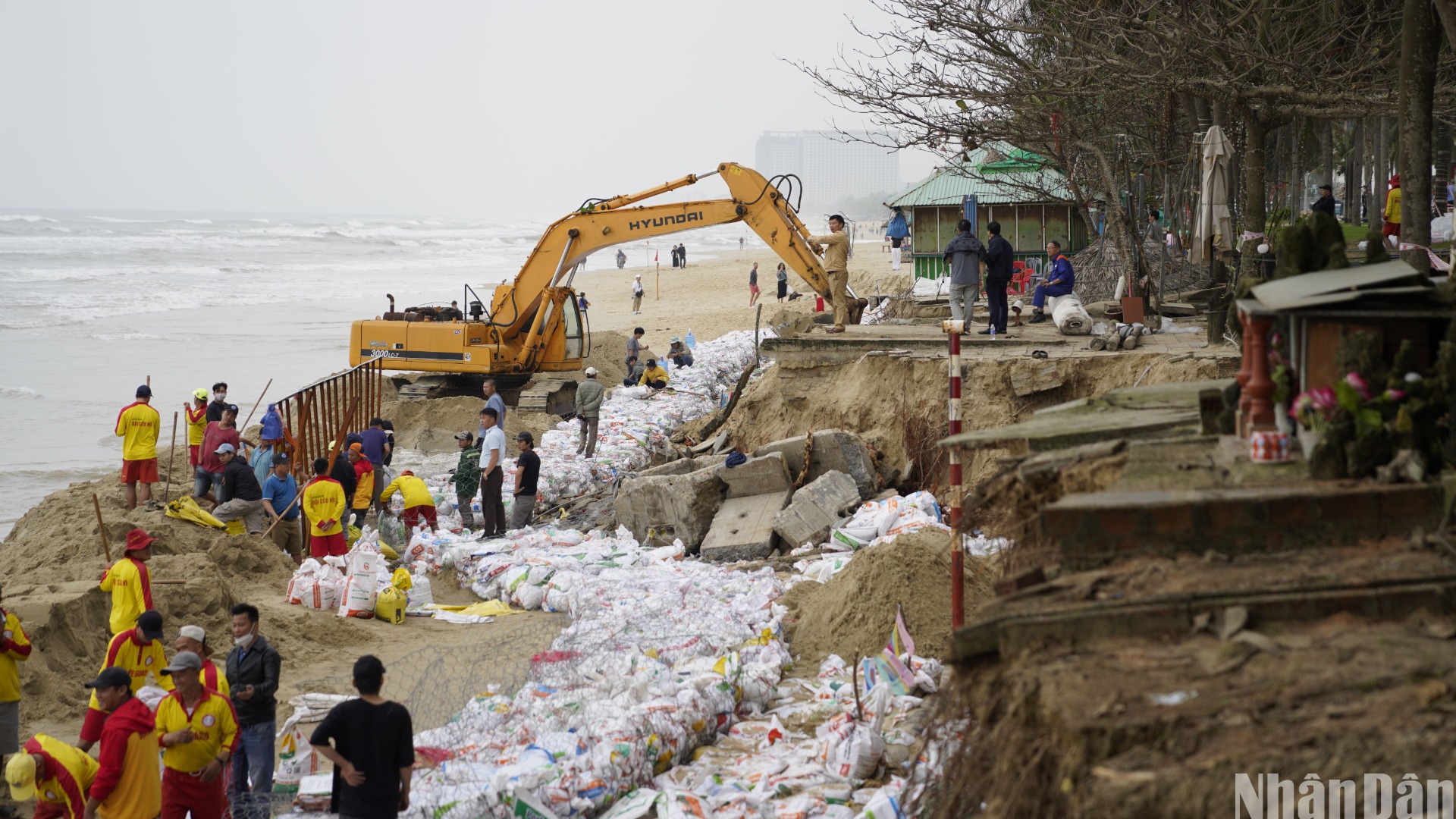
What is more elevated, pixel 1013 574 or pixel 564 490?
pixel 1013 574

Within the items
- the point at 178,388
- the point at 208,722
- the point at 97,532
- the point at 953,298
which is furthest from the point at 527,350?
the point at 208,722

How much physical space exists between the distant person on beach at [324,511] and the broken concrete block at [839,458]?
4146 mm

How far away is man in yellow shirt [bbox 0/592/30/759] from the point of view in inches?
256

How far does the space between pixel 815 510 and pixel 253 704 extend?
19.0 ft

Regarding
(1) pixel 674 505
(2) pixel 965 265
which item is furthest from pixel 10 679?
(2) pixel 965 265

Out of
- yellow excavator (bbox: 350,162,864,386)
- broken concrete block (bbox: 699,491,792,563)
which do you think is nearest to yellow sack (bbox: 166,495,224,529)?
broken concrete block (bbox: 699,491,792,563)

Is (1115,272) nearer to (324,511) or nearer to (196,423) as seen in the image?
(324,511)

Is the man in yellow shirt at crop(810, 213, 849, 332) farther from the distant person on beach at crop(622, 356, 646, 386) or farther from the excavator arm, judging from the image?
the distant person on beach at crop(622, 356, 646, 386)

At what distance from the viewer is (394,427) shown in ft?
57.9

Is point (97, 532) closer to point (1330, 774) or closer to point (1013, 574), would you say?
point (1013, 574)

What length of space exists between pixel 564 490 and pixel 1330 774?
452 inches

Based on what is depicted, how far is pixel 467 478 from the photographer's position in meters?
12.5

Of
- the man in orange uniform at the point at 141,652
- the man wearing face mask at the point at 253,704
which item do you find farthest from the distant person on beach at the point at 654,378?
the man wearing face mask at the point at 253,704

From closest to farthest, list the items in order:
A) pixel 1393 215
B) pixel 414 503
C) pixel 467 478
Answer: pixel 414 503 < pixel 467 478 < pixel 1393 215
